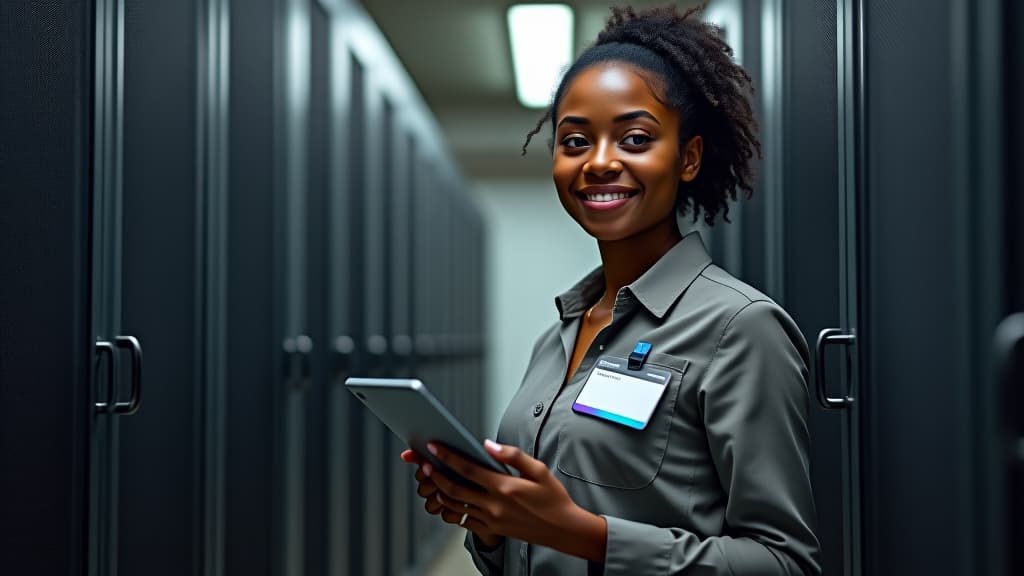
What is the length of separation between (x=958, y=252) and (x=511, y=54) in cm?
519

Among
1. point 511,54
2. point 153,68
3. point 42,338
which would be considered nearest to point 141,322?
point 153,68

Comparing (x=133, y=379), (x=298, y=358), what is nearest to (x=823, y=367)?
(x=133, y=379)

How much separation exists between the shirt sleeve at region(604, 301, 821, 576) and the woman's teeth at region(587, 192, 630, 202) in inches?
10.3

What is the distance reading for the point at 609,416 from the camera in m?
1.34

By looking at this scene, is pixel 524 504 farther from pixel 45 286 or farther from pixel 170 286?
pixel 170 286

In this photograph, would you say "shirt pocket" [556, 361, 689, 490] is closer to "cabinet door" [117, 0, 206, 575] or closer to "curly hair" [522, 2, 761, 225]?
"curly hair" [522, 2, 761, 225]

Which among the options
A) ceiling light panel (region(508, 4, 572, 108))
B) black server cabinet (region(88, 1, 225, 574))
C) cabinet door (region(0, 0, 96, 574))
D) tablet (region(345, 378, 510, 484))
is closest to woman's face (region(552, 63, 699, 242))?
tablet (region(345, 378, 510, 484))

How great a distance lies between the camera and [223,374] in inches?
99.7

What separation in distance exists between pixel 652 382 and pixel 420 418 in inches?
12.0

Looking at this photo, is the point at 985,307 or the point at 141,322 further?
the point at 141,322

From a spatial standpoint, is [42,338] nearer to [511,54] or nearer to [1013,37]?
[1013,37]

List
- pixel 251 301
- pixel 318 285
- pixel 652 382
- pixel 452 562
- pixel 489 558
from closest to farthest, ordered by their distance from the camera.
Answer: pixel 652 382
pixel 489 558
pixel 251 301
pixel 318 285
pixel 452 562

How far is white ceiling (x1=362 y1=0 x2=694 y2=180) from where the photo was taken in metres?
5.46

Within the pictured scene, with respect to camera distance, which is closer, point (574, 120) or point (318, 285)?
point (574, 120)
